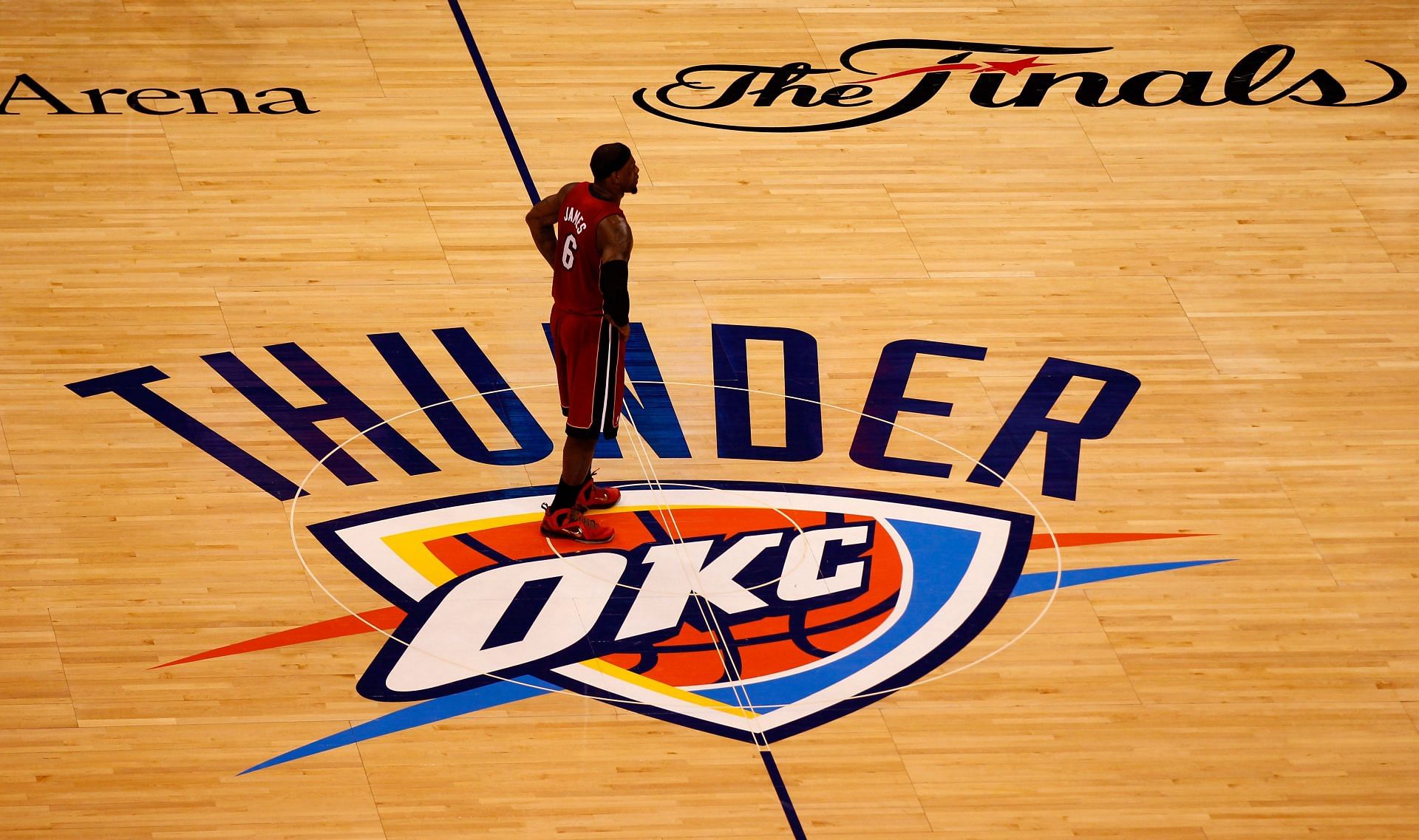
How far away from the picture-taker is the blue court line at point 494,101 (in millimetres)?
10086

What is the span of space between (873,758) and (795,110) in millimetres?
5859

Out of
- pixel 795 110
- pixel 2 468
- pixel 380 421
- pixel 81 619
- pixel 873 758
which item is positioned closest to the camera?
pixel 873 758

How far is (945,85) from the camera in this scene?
11359 mm

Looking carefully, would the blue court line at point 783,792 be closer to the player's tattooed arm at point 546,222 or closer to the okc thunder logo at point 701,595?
the okc thunder logo at point 701,595

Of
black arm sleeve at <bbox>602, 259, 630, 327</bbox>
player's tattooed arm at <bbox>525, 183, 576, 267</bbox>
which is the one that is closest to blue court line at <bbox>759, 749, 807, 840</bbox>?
black arm sleeve at <bbox>602, 259, 630, 327</bbox>

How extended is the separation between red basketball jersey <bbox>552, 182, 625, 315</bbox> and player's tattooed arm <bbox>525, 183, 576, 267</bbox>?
0.15 ft

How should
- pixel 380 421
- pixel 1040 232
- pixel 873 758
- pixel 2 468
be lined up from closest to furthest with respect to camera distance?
pixel 873 758 < pixel 2 468 < pixel 380 421 < pixel 1040 232

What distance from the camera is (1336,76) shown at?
453 inches

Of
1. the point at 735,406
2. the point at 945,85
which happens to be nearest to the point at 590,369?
the point at 735,406

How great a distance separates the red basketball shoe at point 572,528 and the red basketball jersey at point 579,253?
1.00 m

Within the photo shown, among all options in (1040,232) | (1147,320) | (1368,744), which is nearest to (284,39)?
(1040,232)

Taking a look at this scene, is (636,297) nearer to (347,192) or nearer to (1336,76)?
(347,192)

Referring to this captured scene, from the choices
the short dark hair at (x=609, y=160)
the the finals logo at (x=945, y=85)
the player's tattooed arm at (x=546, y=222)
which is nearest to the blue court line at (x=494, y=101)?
the the finals logo at (x=945, y=85)

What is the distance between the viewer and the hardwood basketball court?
6.34m
